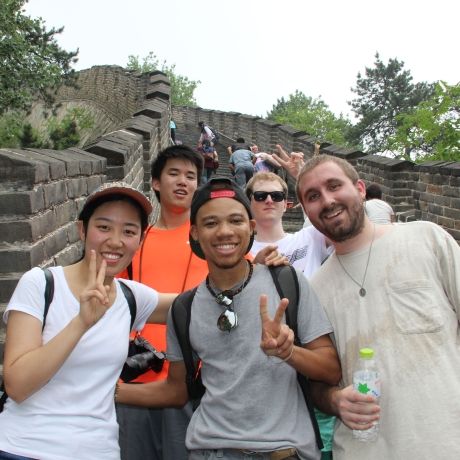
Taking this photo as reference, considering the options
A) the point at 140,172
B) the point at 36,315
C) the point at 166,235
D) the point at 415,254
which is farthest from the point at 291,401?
the point at 140,172

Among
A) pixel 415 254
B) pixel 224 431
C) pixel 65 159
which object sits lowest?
pixel 224 431

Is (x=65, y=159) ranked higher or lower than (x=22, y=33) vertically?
lower

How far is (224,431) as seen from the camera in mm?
2227

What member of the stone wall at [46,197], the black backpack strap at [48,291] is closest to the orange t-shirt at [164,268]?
the stone wall at [46,197]

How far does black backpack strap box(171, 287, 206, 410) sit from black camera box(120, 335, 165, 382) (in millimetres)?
305

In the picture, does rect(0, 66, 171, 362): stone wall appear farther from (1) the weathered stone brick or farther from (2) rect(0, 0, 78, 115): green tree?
(2) rect(0, 0, 78, 115): green tree

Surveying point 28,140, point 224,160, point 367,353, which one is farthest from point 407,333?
point 28,140

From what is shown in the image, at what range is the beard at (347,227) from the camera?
2594 mm

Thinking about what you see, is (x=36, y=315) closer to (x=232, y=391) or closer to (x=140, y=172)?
(x=232, y=391)

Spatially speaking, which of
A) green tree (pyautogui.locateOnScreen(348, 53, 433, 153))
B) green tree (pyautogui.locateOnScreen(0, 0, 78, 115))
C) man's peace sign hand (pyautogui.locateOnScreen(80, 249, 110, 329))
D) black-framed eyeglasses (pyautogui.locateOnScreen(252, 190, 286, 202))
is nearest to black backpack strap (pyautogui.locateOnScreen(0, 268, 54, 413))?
man's peace sign hand (pyautogui.locateOnScreen(80, 249, 110, 329))

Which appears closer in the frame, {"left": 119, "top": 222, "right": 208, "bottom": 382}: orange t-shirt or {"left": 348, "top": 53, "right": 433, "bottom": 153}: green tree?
{"left": 119, "top": 222, "right": 208, "bottom": 382}: orange t-shirt

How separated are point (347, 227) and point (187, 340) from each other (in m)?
0.79

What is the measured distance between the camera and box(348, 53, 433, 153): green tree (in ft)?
196

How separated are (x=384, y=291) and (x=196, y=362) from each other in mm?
784
